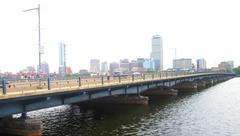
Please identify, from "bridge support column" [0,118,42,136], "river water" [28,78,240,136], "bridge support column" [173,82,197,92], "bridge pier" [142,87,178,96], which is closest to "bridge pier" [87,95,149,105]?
"river water" [28,78,240,136]

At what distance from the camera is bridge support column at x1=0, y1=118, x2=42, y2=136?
30.4 metres

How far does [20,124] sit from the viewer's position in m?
30.5

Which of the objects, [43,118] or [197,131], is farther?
[43,118]

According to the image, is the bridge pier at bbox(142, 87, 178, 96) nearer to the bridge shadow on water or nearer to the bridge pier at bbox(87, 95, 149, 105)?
the bridge pier at bbox(87, 95, 149, 105)

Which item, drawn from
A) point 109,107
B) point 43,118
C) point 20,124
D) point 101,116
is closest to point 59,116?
point 43,118

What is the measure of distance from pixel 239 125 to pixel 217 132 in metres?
5.23

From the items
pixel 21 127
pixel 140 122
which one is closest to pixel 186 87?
pixel 140 122

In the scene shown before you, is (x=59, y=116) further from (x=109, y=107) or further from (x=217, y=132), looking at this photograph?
(x=217, y=132)

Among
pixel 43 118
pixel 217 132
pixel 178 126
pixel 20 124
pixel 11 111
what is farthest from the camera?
pixel 43 118

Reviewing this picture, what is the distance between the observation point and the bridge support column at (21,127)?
3036 centimetres

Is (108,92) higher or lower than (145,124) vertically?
higher

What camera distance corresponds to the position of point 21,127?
100 feet

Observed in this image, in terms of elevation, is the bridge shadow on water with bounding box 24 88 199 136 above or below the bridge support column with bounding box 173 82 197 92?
below

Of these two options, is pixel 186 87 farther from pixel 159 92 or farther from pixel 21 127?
pixel 21 127
